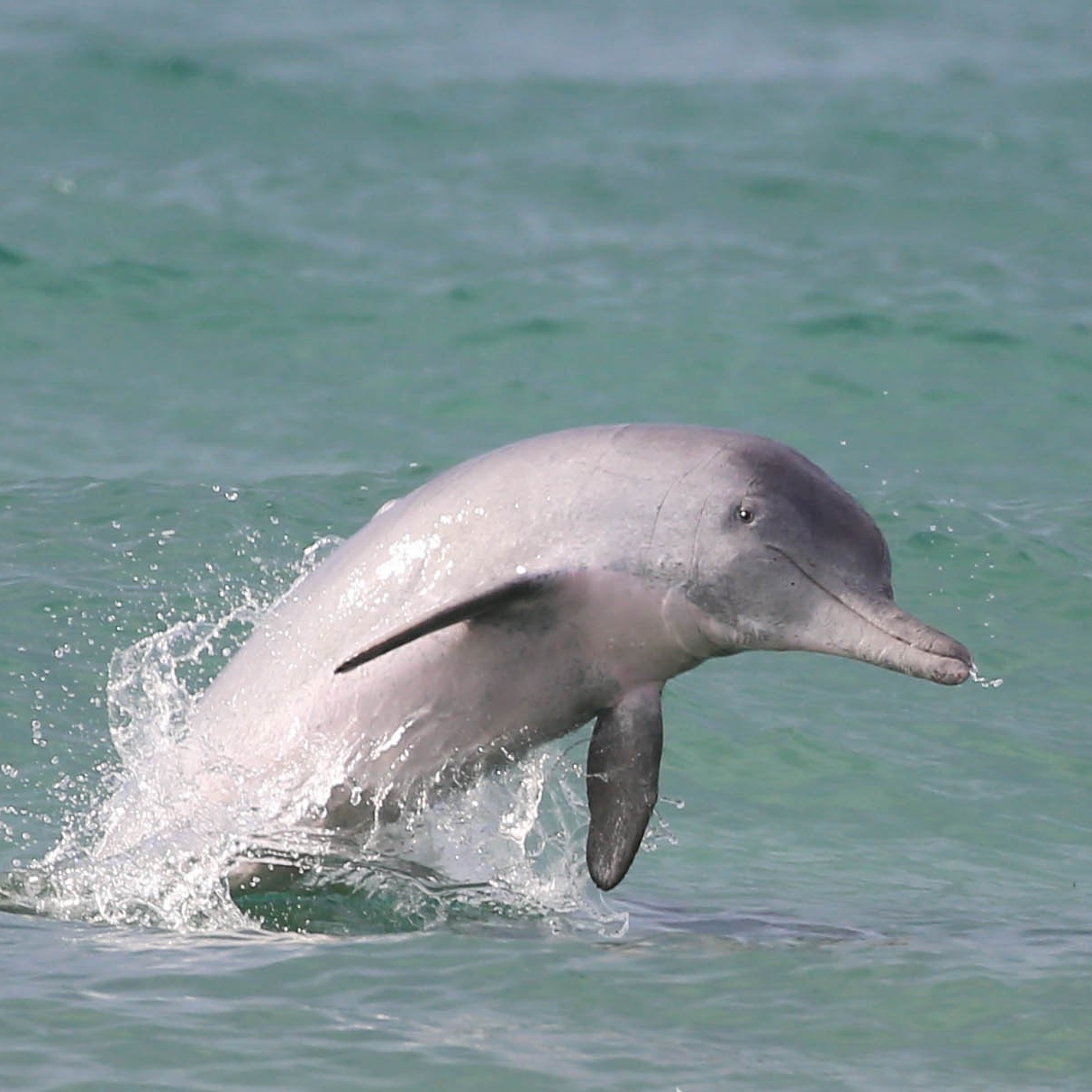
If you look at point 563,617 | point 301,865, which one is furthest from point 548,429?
point 563,617

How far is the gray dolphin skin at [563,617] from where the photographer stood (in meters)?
8.43

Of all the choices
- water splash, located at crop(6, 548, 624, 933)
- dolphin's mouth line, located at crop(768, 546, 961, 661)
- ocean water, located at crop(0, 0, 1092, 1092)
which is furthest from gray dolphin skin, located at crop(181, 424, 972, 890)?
ocean water, located at crop(0, 0, 1092, 1092)

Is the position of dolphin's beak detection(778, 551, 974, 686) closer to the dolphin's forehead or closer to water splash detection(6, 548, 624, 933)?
the dolphin's forehead

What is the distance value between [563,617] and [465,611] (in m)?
0.46

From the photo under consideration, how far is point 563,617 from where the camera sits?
862cm

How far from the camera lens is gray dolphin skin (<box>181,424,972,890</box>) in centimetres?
843

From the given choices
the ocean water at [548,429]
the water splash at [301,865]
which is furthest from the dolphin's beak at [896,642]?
the water splash at [301,865]

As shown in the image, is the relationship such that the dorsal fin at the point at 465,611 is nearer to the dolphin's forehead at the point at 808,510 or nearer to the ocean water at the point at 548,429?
the dolphin's forehead at the point at 808,510

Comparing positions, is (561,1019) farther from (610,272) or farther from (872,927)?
(610,272)

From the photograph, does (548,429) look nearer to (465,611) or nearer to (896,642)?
(465,611)

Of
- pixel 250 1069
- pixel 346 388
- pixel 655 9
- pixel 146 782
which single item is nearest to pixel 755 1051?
pixel 250 1069

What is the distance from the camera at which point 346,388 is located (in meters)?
18.7

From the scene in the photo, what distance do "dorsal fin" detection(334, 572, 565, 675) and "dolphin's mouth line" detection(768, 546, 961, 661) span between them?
815 mm

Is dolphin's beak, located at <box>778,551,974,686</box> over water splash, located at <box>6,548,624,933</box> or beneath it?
over
